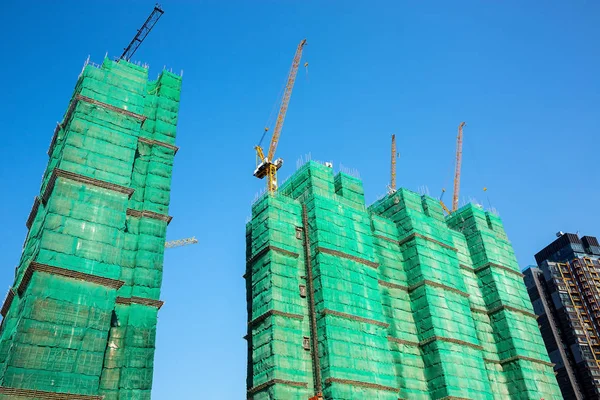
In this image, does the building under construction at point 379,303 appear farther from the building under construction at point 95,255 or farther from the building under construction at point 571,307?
the building under construction at point 571,307

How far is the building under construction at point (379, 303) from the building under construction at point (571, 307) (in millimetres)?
47208

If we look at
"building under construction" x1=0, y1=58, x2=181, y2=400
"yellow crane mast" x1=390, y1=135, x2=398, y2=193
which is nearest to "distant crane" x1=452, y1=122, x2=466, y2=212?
"yellow crane mast" x1=390, y1=135, x2=398, y2=193

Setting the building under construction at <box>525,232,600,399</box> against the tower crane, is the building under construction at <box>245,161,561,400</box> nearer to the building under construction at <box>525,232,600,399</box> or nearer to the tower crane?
the tower crane

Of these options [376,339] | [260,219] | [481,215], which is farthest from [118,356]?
[481,215]

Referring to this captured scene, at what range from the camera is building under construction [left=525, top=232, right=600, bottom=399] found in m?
116

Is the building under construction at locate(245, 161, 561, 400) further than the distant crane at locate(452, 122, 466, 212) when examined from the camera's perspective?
No

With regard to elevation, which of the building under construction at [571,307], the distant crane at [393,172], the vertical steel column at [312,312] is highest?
the distant crane at [393,172]

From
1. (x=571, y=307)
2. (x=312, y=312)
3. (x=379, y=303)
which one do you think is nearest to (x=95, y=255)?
(x=312, y=312)

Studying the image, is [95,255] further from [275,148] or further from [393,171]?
[393,171]

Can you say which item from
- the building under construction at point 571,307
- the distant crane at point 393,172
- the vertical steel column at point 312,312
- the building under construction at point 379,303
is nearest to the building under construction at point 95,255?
the building under construction at point 379,303

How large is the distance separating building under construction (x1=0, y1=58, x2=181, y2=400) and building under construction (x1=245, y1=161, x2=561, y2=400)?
1239cm

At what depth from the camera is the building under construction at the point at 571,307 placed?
116 m

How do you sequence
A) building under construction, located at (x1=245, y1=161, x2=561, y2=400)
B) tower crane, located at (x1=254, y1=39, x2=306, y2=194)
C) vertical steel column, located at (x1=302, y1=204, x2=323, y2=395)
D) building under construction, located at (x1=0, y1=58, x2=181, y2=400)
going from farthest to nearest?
tower crane, located at (x1=254, y1=39, x2=306, y2=194)
building under construction, located at (x1=245, y1=161, x2=561, y2=400)
vertical steel column, located at (x1=302, y1=204, x2=323, y2=395)
building under construction, located at (x1=0, y1=58, x2=181, y2=400)

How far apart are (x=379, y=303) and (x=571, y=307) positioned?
287ft
